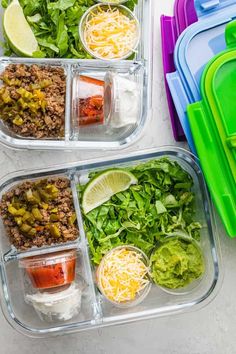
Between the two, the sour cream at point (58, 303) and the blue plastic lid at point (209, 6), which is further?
the blue plastic lid at point (209, 6)

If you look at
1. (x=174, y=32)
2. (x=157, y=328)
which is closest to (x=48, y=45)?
(x=174, y=32)

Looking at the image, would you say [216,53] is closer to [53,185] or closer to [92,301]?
[53,185]

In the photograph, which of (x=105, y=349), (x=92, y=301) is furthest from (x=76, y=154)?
(x=105, y=349)

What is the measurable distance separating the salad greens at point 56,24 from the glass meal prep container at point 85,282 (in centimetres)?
29

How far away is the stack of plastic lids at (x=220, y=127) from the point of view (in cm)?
140

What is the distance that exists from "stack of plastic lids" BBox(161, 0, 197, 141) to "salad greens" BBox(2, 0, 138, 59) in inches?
4.3

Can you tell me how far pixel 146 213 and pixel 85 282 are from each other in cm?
23

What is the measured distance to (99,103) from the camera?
1.43 m

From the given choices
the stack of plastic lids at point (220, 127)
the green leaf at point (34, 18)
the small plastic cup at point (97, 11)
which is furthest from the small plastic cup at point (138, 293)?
the green leaf at point (34, 18)

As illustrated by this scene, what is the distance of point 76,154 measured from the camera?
150 cm

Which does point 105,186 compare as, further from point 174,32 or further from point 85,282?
point 174,32

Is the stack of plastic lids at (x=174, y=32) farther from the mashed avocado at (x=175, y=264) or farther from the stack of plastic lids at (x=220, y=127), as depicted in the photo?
the mashed avocado at (x=175, y=264)

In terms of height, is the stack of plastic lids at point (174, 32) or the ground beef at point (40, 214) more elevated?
the stack of plastic lids at point (174, 32)

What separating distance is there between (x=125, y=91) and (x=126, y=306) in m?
0.53
